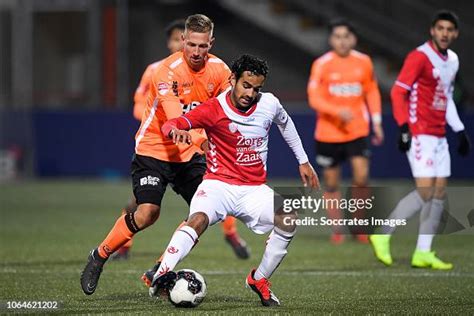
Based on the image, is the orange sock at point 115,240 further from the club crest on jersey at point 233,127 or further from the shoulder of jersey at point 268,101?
the shoulder of jersey at point 268,101

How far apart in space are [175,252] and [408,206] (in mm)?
3354

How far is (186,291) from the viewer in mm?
7133

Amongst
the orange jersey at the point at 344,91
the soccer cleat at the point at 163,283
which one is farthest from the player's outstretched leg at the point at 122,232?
the orange jersey at the point at 344,91

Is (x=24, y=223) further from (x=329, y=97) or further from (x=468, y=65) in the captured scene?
(x=468, y=65)

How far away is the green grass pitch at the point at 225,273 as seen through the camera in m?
7.49

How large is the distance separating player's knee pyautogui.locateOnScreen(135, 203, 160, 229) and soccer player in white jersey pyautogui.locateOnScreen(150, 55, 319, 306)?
1.87 feet

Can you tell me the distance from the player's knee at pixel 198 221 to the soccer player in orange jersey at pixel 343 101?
5.19 metres

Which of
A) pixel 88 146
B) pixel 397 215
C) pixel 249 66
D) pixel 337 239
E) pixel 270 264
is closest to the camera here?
pixel 249 66

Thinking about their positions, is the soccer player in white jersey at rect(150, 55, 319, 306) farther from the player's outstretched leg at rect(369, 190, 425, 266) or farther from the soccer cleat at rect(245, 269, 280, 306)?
A: the player's outstretched leg at rect(369, 190, 425, 266)

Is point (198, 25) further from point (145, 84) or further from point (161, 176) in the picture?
point (145, 84)

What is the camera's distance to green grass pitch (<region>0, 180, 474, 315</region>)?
7488 millimetres

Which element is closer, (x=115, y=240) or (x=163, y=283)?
(x=163, y=283)

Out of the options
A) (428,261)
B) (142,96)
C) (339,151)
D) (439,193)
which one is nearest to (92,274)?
(142,96)

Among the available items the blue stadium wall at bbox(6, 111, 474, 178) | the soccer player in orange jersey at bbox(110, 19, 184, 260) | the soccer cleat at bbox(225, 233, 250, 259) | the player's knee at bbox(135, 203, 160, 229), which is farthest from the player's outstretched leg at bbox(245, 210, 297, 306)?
the blue stadium wall at bbox(6, 111, 474, 178)
